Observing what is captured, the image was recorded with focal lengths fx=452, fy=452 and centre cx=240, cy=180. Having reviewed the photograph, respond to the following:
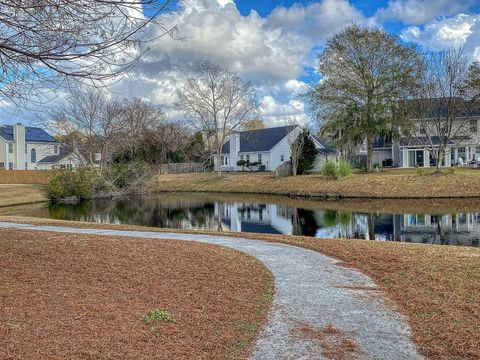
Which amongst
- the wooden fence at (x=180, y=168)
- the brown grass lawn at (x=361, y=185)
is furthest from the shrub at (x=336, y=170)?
the wooden fence at (x=180, y=168)

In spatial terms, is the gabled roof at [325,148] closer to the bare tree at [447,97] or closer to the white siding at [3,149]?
the bare tree at [447,97]

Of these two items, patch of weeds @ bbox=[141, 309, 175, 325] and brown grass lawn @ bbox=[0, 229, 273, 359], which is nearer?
brown grass lawn @ bbox=[0, 229, 273, 359]

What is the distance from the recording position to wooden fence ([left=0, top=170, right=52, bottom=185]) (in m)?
50.0

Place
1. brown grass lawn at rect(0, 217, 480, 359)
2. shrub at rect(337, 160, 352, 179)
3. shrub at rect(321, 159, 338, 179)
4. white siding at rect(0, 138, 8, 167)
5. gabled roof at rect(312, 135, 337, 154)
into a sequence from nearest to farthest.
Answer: brown grass lawn at rect(0, 217, 480, 359) < shrub at rect(337, 160, 352, 179) < shrub at rect(321, 159, 338, 179) < gabled roof at rect(312, 135, 337, 154) < white siding at rect(0, 138, 8, 167)

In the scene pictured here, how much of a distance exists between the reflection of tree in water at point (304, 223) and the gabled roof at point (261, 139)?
101ft

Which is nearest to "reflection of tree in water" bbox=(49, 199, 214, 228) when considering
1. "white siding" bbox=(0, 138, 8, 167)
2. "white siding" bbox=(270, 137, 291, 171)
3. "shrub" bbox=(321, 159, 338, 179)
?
"shrub" bbox=(321, 159, 338, 179)

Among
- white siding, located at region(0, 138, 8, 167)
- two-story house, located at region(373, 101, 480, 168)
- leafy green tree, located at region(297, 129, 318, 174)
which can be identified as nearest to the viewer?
two-story house, located at region(373, 101, 480, 168)

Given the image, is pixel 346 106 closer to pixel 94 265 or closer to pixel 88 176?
pixel 88 176

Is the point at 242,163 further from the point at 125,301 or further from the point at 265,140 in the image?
the point at 125,301

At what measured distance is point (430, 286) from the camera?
668 centimetres

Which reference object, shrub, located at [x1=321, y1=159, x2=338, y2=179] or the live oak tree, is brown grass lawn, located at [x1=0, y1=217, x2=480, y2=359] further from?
the live oak tree

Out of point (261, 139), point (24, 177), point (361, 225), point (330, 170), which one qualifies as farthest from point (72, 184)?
point (261, 139)

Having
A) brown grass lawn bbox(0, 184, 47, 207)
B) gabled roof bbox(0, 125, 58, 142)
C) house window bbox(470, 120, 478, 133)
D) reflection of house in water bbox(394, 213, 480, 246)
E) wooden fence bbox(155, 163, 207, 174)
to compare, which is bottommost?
reflection of house in water bbox(394, 213, 480, 246)

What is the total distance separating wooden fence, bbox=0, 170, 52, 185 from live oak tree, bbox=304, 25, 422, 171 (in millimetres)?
30191
